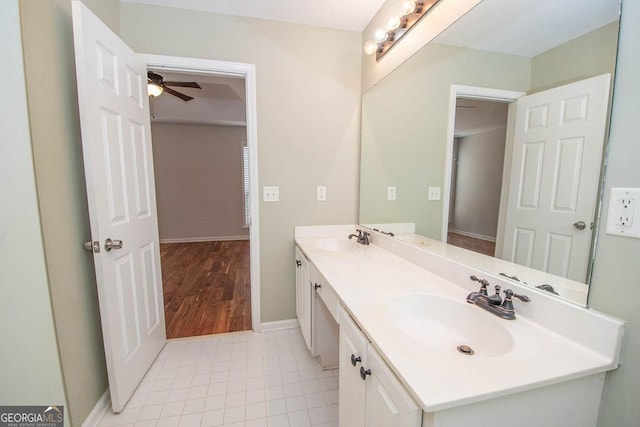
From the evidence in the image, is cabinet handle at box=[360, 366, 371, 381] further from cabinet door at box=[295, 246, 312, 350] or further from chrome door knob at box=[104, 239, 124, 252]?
chrome door knob at box=[104, 239, 124, 252]

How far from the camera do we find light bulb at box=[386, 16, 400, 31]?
153cm

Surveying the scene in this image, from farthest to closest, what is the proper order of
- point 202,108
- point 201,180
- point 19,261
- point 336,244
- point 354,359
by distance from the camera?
point 201,180, point 202,108, point 336,244, point 19,261, point 354,359

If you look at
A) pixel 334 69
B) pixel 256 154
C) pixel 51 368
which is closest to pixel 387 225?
pixel 256 154

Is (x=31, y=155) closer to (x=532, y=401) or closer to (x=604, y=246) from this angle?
(x=532, y=401)

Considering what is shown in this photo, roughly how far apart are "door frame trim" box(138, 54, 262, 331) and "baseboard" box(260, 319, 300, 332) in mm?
41

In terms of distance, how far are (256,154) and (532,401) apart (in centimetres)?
189

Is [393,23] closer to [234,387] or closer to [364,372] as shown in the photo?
[364,372]

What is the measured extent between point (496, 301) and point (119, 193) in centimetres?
183

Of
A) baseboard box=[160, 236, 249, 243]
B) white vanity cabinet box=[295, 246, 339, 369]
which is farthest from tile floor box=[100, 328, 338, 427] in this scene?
baseboard box=[160, 236, 249, 243]

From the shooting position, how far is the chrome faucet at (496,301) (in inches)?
34.1

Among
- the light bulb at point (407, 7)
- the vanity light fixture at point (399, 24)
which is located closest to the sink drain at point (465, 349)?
the vanity light fixture at point (399, 24)

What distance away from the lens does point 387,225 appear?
6.15ft

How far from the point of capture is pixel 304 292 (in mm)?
1822

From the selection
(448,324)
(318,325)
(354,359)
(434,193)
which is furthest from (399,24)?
(318,325)
